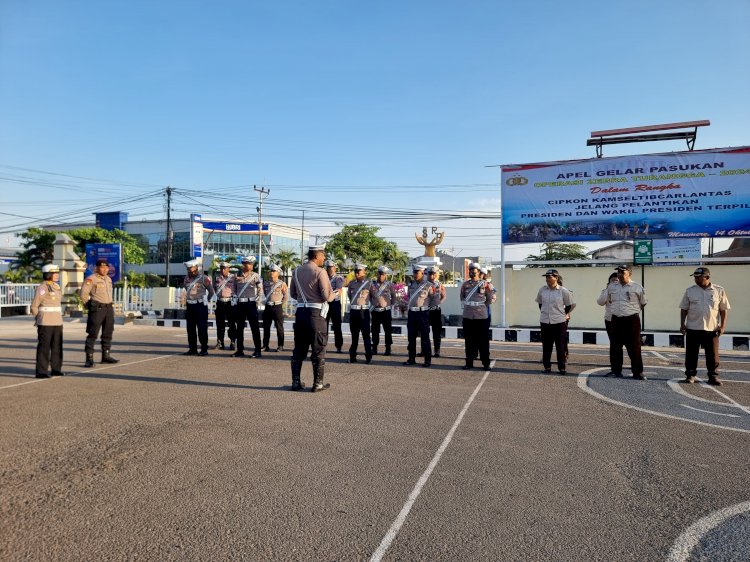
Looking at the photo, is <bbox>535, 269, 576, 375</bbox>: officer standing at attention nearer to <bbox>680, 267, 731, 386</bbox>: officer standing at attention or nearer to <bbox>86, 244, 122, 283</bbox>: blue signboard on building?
<bbox>680, 267, 731, 386</bbox>: officer standing at attention

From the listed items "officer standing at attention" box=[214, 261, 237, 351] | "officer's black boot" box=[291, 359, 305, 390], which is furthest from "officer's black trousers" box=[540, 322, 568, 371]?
"officer standing at attention" box=[214, 261, 237, 351]

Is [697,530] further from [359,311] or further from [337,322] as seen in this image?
[337,322]

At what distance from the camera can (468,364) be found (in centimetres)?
977

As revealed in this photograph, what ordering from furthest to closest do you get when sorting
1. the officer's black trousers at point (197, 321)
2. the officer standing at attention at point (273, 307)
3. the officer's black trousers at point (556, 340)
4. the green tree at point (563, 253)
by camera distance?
the green tree at point (563, 253) < the officer standing at attention at point (273, 307) < the officer's black trousers at point (197, 321) < the officer's black trousers at point (556, 340)

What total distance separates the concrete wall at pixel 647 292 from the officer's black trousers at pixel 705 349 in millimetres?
9300

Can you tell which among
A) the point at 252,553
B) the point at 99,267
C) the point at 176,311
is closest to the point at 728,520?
the point at 252,553

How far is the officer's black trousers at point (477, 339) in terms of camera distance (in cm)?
974

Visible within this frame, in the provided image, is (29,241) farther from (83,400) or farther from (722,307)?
(722,307)

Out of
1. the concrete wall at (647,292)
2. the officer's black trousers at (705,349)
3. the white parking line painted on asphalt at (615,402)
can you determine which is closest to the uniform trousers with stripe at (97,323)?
the white parking line painted on asphalt at (615,402)

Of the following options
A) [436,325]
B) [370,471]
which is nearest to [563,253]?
[436,325]

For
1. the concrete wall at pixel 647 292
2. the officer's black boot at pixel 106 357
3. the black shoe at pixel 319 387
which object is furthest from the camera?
the concrete wall at pixel 647 292

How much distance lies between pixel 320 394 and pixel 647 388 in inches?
188

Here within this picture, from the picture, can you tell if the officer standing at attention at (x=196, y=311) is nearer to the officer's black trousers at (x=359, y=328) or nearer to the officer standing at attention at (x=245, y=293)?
the officer standing at attention at (x=245, y=293)

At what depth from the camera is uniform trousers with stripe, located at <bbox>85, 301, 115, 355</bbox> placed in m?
9.59
